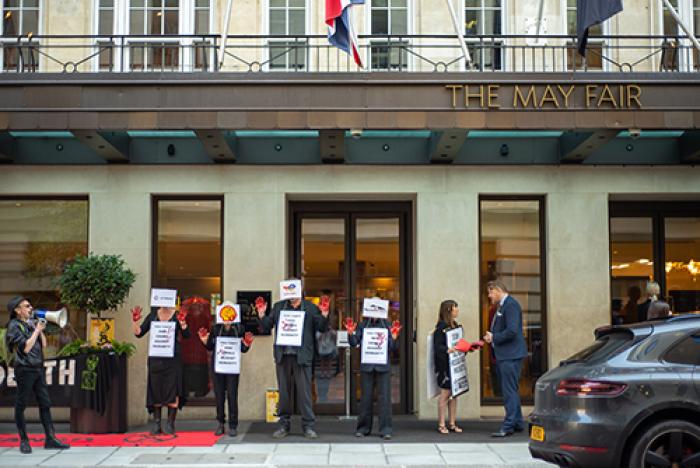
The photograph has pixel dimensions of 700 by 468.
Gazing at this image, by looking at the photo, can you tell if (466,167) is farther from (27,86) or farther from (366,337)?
(27,86)

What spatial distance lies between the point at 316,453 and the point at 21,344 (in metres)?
3.86

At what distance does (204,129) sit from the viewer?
38.1 feet

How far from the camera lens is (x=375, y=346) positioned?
38.5 feet

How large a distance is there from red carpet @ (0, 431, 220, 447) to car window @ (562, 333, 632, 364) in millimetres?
5131

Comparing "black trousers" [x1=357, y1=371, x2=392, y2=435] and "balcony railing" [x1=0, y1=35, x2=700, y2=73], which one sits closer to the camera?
"black trousers" [x1=357, y1=371, x2=392, y2=435]

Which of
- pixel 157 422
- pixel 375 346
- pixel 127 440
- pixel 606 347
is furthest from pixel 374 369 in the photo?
pixel 606 347

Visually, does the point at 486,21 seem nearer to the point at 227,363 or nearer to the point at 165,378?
the point at 227,363

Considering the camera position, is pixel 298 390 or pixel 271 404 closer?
pixel 298 390

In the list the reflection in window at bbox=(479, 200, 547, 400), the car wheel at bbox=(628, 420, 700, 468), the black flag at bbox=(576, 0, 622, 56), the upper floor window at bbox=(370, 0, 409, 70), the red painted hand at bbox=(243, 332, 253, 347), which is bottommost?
the car wheel at bbox=(628, 420, 700, 468)

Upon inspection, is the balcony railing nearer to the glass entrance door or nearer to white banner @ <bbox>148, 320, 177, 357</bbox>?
the glass entrance door

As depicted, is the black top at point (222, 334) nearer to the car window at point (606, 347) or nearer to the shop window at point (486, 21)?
the car window at point (606, 347)

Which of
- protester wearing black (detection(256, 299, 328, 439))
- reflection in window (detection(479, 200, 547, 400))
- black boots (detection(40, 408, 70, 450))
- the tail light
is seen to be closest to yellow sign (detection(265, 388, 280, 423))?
protester wearing black (detection(256, 299, 328, 439))

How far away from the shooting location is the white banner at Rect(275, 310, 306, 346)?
11.7 meters

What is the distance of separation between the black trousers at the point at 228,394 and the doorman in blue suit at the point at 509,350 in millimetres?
3500
